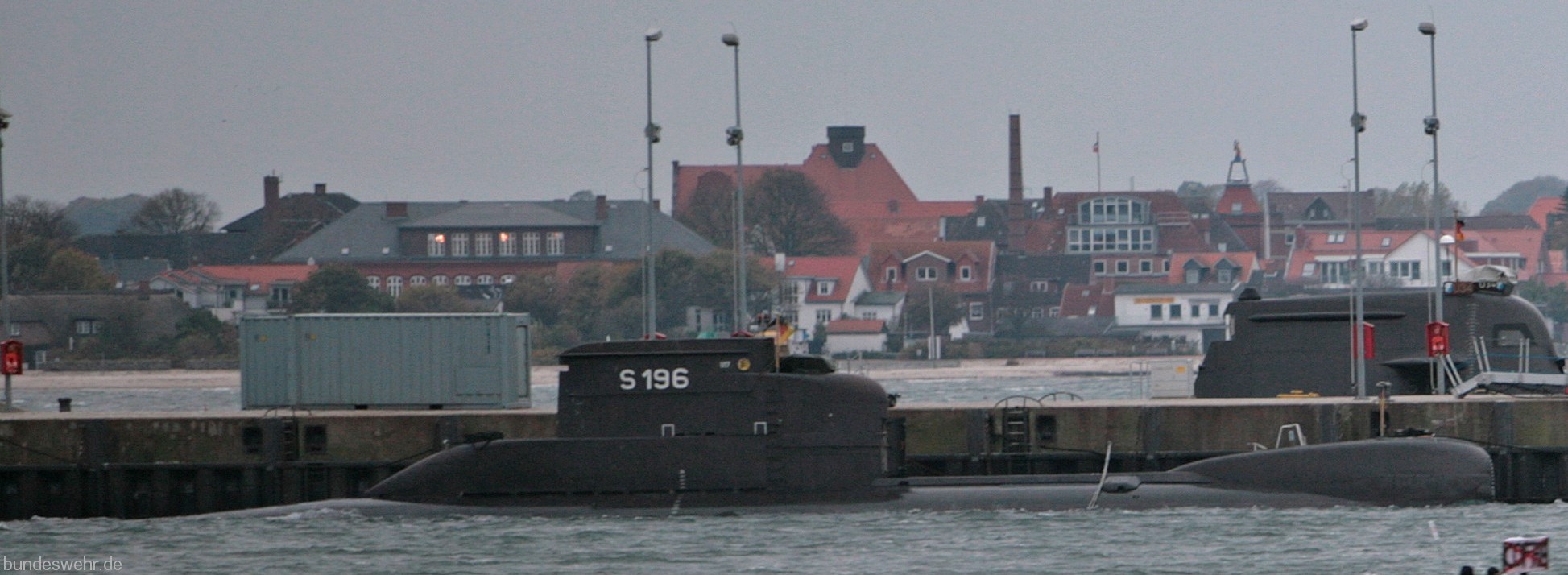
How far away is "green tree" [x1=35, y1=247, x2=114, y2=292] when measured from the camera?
11612 centimetres

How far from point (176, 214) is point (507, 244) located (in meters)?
44.0

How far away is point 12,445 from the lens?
113ft

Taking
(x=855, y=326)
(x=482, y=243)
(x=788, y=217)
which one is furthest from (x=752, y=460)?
(x=788, y=217)

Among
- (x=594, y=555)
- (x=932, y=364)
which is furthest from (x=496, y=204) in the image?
(x=594, y=555)

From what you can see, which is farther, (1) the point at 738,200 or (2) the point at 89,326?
(2) the point at 89,326

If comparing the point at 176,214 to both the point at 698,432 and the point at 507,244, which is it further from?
the point at 698,432

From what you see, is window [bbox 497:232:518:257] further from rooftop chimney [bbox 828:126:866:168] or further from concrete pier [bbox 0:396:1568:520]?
concrete pier [bbox 0:396:1568:520]

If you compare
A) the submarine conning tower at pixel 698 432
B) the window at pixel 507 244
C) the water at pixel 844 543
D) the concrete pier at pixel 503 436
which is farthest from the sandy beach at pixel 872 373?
the submarine conning tower at pixel 698 432

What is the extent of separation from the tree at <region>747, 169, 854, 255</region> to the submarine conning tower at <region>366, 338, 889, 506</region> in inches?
4606

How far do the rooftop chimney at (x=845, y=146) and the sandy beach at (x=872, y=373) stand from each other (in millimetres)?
51040

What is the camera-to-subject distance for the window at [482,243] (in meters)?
131

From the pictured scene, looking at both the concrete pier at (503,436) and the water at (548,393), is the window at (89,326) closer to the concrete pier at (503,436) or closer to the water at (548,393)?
the water at (548,393)

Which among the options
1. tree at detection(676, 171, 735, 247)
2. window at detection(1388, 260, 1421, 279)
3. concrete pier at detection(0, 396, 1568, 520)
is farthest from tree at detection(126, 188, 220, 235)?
concrete pier at detection(0, 396, 1568, 520)

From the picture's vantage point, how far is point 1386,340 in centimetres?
3675
